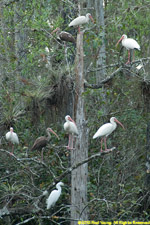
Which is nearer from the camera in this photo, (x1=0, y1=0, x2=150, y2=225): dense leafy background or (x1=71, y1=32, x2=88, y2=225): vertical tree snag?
(x1=71, y1=32, x2=88, y2=225): vertical tree snag

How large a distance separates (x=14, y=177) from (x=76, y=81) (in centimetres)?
312

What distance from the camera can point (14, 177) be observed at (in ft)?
35.4

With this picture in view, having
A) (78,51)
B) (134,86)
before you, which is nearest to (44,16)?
(78,51)

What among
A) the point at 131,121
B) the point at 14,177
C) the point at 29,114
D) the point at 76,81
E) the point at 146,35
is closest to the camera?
the point at 76,81

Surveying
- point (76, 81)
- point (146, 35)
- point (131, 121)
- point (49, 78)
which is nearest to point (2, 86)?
point (49, 78)

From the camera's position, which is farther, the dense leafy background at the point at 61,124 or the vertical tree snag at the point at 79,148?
the dense leafy background at the point at 61,124

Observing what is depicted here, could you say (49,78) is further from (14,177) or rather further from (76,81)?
(14,177)

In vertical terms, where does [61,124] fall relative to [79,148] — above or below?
above

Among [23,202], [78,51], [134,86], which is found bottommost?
[23,202]

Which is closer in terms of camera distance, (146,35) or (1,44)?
(1,44)

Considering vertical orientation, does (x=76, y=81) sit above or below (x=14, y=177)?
above

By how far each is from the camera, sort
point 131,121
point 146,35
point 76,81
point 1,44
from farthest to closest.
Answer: point 146,35, point 1,44, point 131,121, point 76,81

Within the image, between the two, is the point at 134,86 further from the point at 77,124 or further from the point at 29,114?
the point at 29,114

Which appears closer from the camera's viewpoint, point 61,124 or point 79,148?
point 79,148
